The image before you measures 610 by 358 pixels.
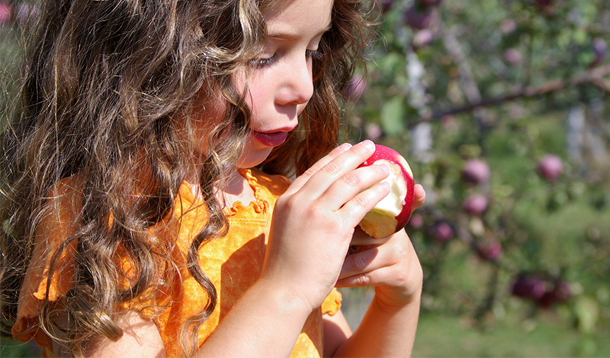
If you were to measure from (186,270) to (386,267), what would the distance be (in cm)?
26

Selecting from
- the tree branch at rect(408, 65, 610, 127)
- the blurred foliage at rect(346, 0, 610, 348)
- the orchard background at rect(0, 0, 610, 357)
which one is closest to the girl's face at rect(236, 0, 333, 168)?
the orchard background at rect(0, 0, 610, 357)

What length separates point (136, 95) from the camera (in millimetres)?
688

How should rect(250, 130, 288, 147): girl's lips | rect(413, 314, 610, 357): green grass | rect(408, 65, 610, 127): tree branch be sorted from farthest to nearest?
rect(413, 314, 610, 357): green grass
rect(408, 65, 610, 127): tree branch
rect(250, 130, 288, 147): girl's lips

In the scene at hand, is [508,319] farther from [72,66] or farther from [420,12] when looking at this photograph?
[72,66]

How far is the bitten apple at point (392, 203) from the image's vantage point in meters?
0.71

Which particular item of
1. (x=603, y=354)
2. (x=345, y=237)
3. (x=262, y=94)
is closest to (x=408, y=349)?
(x=345, y=237)

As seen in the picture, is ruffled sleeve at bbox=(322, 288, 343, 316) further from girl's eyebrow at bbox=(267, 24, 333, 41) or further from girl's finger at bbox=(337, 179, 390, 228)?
girl's eyebrow at bbox=(267, 24, 333, 41)

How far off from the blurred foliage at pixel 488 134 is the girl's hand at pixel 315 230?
2.62ft

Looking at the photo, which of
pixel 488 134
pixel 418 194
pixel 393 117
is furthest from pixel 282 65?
pixel 488 134

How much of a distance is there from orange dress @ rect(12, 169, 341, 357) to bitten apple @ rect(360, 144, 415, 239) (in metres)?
0.15

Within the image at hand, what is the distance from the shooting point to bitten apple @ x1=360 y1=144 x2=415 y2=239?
708 millimetres

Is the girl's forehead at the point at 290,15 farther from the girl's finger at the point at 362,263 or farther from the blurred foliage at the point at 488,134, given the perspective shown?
the blurred foliage at the point at 488,134

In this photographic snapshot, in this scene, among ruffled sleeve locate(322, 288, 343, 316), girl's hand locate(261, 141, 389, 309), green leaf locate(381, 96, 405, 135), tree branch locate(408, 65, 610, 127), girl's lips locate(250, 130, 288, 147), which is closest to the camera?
girl's hand locate(261, 141, 389, 309)

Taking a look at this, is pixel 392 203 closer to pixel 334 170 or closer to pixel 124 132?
pixel 334 170
